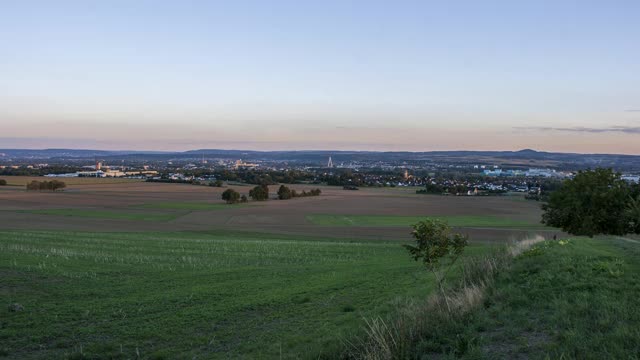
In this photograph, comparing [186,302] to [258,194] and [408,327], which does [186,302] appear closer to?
[408,327]

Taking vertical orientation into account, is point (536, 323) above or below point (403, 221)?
above

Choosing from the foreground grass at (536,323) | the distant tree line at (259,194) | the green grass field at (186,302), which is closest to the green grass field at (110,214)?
the distant tree line at (259,194)

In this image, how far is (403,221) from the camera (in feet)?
247

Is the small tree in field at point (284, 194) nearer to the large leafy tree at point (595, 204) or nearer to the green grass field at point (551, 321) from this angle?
the large leafy tree at point (595, 204)

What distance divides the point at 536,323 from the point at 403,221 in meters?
65.7

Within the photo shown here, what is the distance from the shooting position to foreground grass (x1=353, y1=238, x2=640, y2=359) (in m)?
8.48

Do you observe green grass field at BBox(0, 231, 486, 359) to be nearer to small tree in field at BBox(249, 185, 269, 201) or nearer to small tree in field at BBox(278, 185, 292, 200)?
small tree in field at BBox(249, 185, 269, 201)

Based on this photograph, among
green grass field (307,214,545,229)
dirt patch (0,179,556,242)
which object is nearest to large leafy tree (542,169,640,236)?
dirt patch (0,179,556,242)

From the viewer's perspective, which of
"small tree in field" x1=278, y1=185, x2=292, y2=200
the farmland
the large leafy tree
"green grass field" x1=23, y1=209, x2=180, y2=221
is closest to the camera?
the farmland

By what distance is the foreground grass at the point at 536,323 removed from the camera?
8477mm

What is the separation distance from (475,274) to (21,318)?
13141 mm

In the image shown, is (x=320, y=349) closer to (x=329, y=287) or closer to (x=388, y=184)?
(x=329, y=287)

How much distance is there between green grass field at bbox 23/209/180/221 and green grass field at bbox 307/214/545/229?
68.1ft

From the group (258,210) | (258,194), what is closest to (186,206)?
(258,210)
